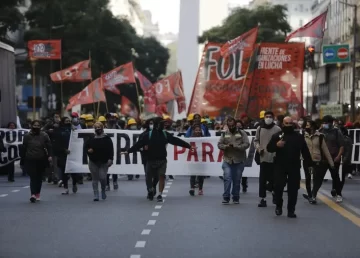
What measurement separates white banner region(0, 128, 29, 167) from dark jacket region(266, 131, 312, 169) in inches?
549

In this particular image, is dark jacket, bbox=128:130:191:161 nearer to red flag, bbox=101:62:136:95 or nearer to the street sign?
red flag, bbox=101:62:136:95

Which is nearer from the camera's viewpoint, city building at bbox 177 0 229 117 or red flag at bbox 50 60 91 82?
red flag at bbox 50 60 91 82

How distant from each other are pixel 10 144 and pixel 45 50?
16.6m

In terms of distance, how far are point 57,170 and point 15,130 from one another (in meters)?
3.89

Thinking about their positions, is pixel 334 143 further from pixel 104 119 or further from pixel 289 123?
pixel 104 119

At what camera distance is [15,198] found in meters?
22.8

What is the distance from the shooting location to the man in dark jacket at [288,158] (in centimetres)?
1809

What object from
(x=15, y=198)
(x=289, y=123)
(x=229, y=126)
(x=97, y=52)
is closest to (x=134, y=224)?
(x=289, y=123)

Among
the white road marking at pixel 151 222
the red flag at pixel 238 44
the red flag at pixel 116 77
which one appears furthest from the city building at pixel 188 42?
the white road marking at pixel 151 222

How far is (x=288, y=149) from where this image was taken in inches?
715

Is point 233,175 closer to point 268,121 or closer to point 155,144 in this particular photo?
point 155,144

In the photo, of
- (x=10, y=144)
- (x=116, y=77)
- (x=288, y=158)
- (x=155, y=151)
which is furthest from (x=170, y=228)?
(x=116, y=77)

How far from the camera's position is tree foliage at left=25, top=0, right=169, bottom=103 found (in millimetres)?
69062

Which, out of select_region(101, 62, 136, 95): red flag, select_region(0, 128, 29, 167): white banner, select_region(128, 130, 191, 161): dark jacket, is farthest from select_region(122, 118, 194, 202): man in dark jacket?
select_region(101, 62, 136, 95): red flag
